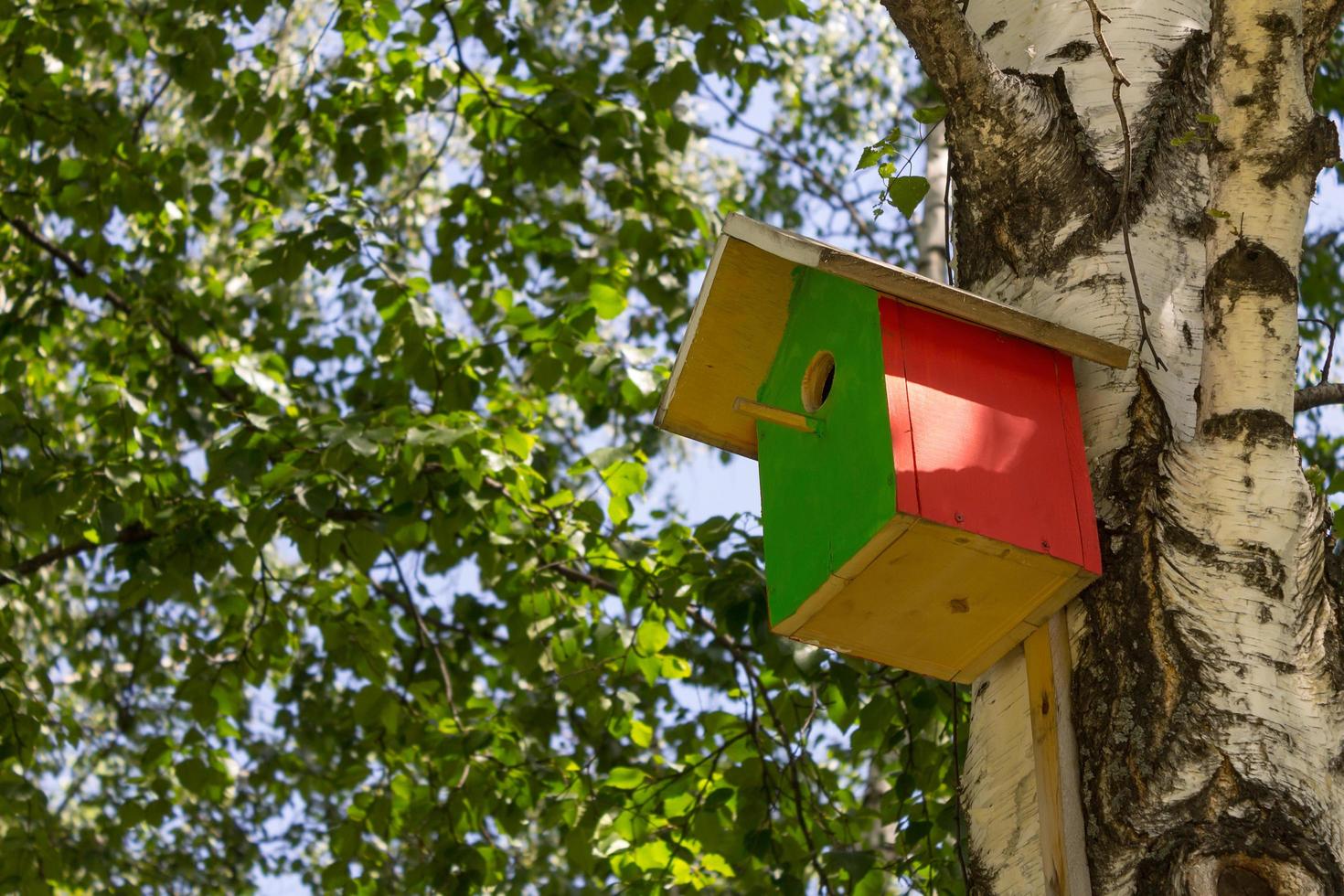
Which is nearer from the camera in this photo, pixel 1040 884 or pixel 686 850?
pixel 1040 884

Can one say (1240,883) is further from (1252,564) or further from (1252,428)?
(1252,428)

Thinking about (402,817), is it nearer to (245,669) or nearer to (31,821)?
(245,669)

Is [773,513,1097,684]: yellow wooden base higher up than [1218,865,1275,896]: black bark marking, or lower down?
higher up

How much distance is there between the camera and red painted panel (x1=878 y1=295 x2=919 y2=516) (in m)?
1.84

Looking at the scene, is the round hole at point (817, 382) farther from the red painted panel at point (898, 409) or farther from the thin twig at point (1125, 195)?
the thin twig at point (1125, 195)

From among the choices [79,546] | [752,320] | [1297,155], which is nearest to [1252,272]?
[1297,155]

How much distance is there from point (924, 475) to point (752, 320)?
2.14 feet

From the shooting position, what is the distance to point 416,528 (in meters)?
4.14

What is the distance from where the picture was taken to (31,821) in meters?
4.14

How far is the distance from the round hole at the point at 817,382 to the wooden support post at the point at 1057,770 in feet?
1.92

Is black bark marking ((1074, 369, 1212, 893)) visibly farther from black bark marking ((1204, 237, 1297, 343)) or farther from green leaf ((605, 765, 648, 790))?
green leaf ((605, 765, 648, 790))

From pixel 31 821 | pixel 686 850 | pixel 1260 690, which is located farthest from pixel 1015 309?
pixel 31 821

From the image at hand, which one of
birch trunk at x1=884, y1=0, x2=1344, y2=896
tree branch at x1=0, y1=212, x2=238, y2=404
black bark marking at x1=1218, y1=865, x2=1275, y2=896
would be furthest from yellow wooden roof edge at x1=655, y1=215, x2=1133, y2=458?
tree branch at x1=0, y1=212, x2=238, y2=404

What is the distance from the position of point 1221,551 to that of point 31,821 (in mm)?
3554
